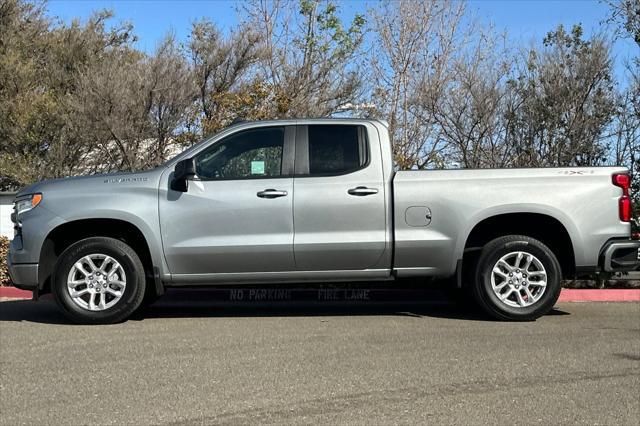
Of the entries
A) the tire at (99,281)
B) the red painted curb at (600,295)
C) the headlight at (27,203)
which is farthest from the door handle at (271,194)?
the red painted curb at (600,295)

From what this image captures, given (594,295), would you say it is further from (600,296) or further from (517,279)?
(517,279)

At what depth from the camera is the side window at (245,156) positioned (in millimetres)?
7195

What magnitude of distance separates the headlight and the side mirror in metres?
1.32

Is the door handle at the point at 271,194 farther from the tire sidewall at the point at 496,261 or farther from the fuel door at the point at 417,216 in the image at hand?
the tire sidewall at the point at 496,261

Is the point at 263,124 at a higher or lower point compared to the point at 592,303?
higher

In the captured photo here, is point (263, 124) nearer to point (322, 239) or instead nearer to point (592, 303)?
point (322, 239)

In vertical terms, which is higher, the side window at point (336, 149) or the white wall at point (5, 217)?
the side window at point (336, 149)

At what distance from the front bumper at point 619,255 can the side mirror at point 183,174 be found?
405 cm

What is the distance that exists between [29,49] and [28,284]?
40.6ft

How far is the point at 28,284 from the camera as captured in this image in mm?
7059

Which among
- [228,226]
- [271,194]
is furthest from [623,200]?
[228,226]

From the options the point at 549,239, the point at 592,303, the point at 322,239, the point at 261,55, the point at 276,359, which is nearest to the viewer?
the point at 276,359

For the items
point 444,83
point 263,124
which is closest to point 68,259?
point 263,124

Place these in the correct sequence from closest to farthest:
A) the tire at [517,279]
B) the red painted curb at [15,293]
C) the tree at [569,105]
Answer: the tire at [517,279] < the red painted curb at [15,293] < the tree at [569,105]
